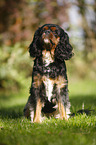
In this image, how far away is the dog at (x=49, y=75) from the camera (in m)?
3.47

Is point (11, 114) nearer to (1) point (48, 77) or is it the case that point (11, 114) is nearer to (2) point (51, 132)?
(1) point (48, 77)

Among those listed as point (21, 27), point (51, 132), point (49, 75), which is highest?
point (21, 27)

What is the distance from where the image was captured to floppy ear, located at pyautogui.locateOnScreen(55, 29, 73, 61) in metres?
3.55

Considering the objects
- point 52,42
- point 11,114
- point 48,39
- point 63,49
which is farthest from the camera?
point 11,114

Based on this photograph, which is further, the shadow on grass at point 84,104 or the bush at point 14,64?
the bush at point 14,64

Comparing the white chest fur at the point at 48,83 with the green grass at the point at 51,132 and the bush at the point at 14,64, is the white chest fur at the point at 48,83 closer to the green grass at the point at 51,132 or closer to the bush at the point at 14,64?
the green grass at the point at 51,132

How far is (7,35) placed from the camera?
8281mm

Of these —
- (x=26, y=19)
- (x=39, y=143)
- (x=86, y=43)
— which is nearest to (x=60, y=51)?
(x=39, y=143)

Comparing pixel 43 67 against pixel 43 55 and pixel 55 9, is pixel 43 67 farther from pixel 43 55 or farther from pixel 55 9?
pixel 55 9

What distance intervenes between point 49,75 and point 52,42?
0.56 meters

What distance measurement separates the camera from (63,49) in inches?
144

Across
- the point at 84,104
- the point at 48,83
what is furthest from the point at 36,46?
the point at 84,104

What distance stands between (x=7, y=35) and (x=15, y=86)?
2.37m

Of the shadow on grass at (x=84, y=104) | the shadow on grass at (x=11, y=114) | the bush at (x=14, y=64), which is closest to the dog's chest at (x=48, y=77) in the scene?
the shadow on grass at (x=11, y=114)
